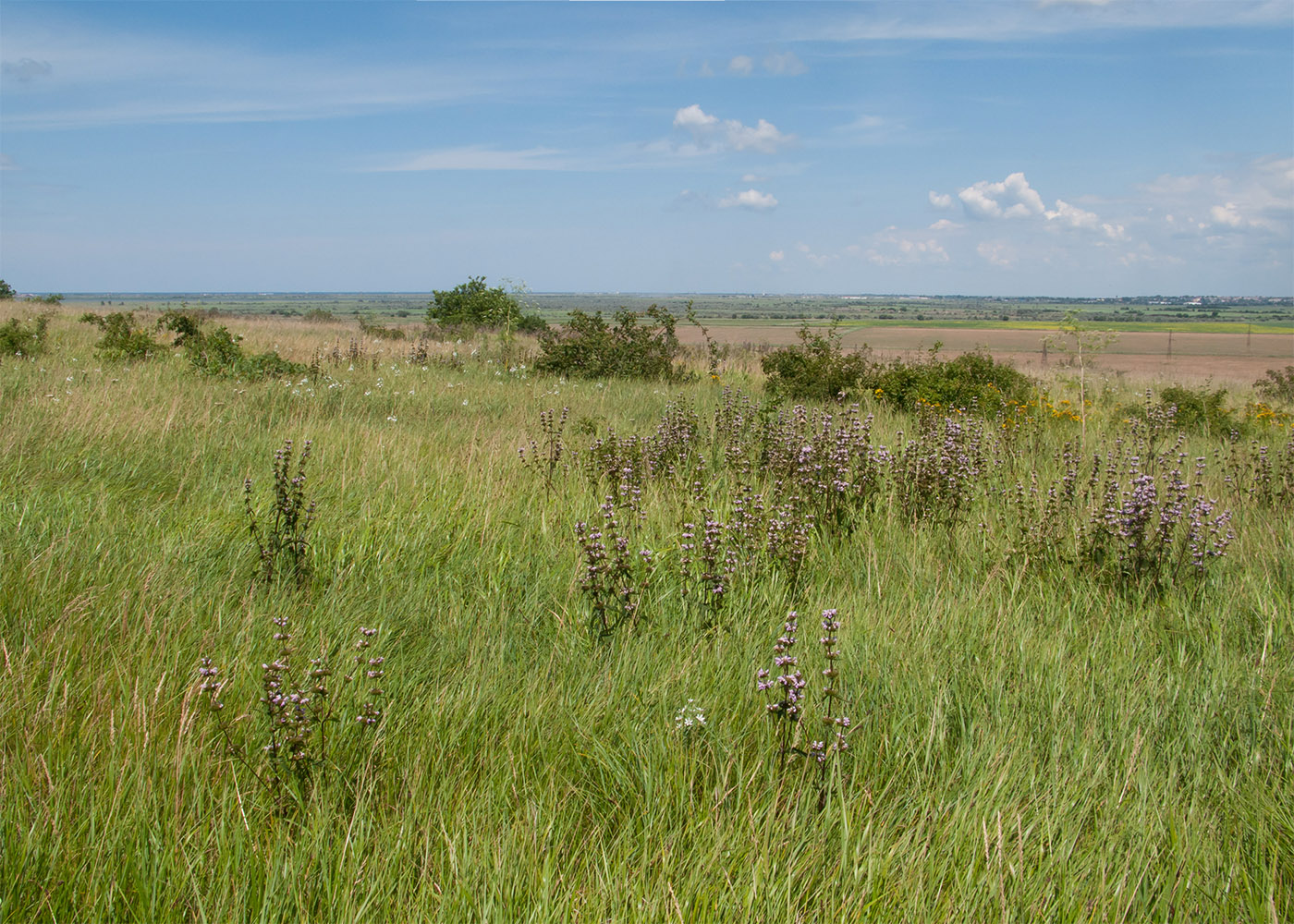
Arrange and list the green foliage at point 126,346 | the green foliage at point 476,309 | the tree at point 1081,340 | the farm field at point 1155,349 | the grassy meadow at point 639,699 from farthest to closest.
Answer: the farm field at point 1155,349 < the green foliage at point 476,309 < the green foliage at point 126,346 < the tree at point 1081,340 < the grassy meadow at point 639,699

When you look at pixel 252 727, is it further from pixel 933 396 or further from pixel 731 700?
pixel 933 396

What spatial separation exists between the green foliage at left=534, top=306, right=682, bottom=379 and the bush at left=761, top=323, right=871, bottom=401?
2224mm

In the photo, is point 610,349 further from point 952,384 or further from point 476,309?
point 476,309

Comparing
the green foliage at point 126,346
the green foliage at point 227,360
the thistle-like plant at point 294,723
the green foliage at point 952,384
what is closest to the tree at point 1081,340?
the green foliage at point 952,384

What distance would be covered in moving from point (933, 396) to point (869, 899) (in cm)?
1055

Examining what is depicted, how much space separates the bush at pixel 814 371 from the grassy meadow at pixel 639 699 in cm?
661

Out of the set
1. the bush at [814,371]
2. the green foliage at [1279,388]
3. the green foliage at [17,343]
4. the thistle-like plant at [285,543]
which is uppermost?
→ the green foliage at [17,343]

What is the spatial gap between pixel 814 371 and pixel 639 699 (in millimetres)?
10831

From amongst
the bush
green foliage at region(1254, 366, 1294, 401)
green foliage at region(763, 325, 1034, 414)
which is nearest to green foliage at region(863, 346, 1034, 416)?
green foliage at region(763, 325, 1034, 414)

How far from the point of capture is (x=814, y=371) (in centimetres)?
1309

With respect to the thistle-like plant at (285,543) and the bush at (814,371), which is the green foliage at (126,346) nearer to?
the thistle-like plant at (285,543)

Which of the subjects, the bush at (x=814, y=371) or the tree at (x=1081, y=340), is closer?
the tree at (x=1081, y=340)

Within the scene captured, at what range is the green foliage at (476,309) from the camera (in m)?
32.8

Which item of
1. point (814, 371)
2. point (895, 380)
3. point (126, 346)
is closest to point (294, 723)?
point (895, 380)
